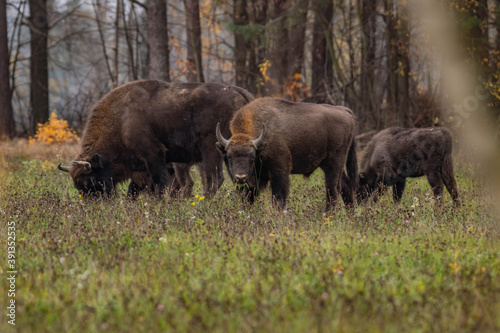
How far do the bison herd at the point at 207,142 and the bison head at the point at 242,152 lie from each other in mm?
497

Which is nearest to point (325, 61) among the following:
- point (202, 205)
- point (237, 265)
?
point (202, 205)

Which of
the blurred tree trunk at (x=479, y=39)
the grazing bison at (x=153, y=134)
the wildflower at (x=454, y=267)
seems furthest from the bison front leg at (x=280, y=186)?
the blurred tree trunk at (x=479, y=39)

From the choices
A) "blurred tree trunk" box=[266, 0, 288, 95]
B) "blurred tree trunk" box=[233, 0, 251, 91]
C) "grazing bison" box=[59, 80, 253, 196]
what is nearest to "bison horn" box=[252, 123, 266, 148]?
"grazing bison" box=[59, 80, 253, 196]

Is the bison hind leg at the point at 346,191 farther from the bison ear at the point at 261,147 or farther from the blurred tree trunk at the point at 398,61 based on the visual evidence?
the blurred tree trunk at the point at 398,61

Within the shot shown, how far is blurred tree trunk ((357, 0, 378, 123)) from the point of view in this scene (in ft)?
53.8

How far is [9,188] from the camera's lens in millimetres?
9156

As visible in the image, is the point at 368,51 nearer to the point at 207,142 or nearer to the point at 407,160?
the point at 407,160

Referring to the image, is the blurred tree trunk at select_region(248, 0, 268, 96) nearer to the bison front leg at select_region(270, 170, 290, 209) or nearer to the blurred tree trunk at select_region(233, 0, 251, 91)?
the blurred tree trunk at select_region(233, 0, 251, 91)

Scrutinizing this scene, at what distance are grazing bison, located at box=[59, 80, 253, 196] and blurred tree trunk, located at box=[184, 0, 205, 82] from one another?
787cm

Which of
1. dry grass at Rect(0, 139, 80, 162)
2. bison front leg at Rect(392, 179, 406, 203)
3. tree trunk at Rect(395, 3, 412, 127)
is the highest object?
tree trunk at Rect(395, 3, 412, 127)

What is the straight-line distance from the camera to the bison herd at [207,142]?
8508 mm

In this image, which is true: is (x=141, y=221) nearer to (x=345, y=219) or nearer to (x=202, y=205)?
(x=202, y=205)

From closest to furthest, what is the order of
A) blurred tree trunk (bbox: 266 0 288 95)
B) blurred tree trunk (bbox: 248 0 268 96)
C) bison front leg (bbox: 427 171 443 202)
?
bison front leg (bbox: 427 171 443 202) → blurred tree trunk (bbox: 266 0 288 95) → blurred tree trunk (bbox: 248 0 268 96)

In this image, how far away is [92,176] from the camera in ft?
30.3
